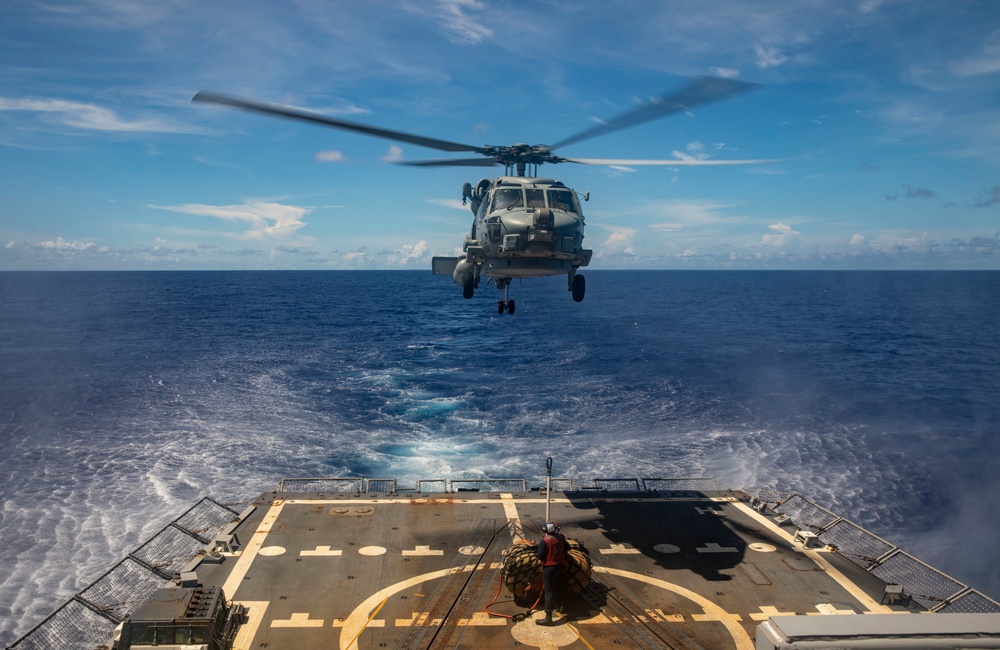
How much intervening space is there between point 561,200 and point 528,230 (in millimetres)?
2240

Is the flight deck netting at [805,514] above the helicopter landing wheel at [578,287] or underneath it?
underneath

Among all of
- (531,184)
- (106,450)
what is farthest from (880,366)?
(106,450)

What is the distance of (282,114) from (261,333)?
73452 millimetres

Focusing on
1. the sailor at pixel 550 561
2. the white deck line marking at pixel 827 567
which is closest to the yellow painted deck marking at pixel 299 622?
the sailor at pixel 550 561

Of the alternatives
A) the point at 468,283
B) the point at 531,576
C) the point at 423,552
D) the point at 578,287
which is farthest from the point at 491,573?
the point at 578,287

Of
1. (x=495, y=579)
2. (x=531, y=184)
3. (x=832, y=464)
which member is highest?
(x=531, y=184)

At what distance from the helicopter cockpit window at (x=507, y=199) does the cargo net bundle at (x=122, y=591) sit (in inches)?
548

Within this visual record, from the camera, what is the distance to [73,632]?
2234cm

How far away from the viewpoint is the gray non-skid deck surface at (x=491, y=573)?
1609 cm

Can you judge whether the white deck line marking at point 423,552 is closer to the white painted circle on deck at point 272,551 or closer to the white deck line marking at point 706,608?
the white painted circle on deck at point 272,551

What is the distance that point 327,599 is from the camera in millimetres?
17641

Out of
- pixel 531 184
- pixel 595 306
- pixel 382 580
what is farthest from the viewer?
pixel 595 306

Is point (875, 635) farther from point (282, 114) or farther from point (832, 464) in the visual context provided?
point (832, 464)

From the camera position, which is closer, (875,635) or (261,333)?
(875,635)
